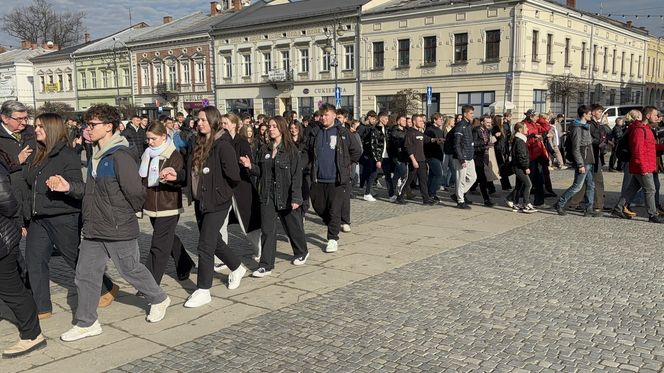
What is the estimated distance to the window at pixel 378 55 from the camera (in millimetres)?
40688

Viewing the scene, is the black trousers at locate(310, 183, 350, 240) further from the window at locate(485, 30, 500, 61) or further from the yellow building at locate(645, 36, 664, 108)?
the yellow building at locate(645, 36, 664, 108)

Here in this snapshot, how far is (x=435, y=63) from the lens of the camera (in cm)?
3850

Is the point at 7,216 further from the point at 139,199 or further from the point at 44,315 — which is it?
the point at 44,315

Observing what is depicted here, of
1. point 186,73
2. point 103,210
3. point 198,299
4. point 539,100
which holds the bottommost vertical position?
point 198,299

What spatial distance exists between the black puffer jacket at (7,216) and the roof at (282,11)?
127 ft

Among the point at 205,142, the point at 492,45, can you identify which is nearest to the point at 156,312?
the point at 205,142

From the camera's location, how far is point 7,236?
4266mm

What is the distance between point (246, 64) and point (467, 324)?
4523 centimetres

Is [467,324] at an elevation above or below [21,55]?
below

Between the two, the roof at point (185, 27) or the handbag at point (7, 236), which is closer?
the handbag at point (7, 236)

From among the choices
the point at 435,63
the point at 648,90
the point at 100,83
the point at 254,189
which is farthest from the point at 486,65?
the point at 100,83

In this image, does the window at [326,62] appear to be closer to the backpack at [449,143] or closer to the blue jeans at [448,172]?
the blue jeans at [448,172]

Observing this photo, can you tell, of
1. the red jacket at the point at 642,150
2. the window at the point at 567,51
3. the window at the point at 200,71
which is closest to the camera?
the red jacket at the point at 642,150

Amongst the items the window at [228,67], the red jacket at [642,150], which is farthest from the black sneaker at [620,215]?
the window at [228,67]
